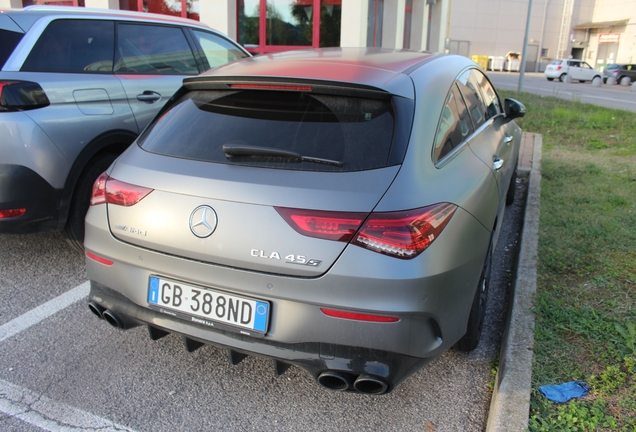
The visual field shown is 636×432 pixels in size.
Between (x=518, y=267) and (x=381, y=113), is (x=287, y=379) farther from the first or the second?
(x=518, y=267)

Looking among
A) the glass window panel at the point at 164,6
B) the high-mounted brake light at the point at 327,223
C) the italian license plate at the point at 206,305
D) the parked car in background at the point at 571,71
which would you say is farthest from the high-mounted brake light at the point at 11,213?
the parked car in background at the point at 571,71

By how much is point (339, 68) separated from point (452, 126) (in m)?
0.65

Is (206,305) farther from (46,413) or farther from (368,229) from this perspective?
(46,413)

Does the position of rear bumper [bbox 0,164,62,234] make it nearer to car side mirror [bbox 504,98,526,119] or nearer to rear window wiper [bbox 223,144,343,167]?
rear window wiper [bbox 223,144,343,167]

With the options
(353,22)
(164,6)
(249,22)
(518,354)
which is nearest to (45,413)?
(518,354)

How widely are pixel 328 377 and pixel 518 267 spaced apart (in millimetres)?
2052

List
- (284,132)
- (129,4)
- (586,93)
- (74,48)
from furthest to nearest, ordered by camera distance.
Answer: (586,93), (129,4), (74,48), (284,132)

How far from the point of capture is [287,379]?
2670 millimetres

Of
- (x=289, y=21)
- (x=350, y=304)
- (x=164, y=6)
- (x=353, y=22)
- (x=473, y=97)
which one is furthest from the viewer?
(x=164, y=6)

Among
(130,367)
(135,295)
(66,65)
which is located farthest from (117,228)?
(66,65)

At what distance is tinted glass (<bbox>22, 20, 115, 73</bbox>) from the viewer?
12.0ft

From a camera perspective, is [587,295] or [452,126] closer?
[452,126]

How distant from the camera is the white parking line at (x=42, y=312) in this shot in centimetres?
306

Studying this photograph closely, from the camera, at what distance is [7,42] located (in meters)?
3.52
